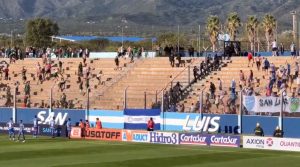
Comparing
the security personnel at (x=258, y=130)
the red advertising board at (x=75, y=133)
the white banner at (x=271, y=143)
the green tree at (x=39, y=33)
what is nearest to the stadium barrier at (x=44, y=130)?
the red advertising board at (x=75, y=133)

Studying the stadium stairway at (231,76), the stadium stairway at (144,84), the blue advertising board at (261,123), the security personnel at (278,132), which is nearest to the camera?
the security personnel at (278,132)

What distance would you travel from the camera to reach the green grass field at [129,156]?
37.8 metres

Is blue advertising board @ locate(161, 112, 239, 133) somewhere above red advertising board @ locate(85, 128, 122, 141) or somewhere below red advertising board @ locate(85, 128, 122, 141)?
above

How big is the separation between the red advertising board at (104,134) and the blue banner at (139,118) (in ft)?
17.3

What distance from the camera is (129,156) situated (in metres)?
41.8

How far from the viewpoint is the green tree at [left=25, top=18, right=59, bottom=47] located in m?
150

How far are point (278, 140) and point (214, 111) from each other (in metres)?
11.6

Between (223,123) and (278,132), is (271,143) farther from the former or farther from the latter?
(223,123)

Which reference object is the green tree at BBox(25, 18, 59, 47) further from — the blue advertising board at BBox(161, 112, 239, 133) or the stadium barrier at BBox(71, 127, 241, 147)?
the stadium barrier at BBox(71, 127, 241, 147)

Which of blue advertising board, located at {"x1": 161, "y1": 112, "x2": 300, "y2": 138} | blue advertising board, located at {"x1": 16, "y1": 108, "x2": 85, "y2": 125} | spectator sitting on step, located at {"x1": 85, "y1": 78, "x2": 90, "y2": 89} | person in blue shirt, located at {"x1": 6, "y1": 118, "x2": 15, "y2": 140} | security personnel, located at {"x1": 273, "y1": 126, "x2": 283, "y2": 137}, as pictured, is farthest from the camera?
spectator sitting on step, located at {"x1": 85, "y1": 78, "x2": 90, "y2": 89}

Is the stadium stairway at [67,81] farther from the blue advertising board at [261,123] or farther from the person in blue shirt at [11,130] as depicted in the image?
the blue advertising board at [261,123]

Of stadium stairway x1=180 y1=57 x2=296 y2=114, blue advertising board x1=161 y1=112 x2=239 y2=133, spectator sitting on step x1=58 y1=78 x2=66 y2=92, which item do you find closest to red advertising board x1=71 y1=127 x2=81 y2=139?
blue advertising board x1=161 y1=112 x2=239 y2=133

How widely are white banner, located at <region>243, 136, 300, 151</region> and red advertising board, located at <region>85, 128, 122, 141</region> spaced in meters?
9.74

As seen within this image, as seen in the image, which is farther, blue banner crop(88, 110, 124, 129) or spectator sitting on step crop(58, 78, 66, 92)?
spectator sitting on step crop(58, 78, 66, 92)
